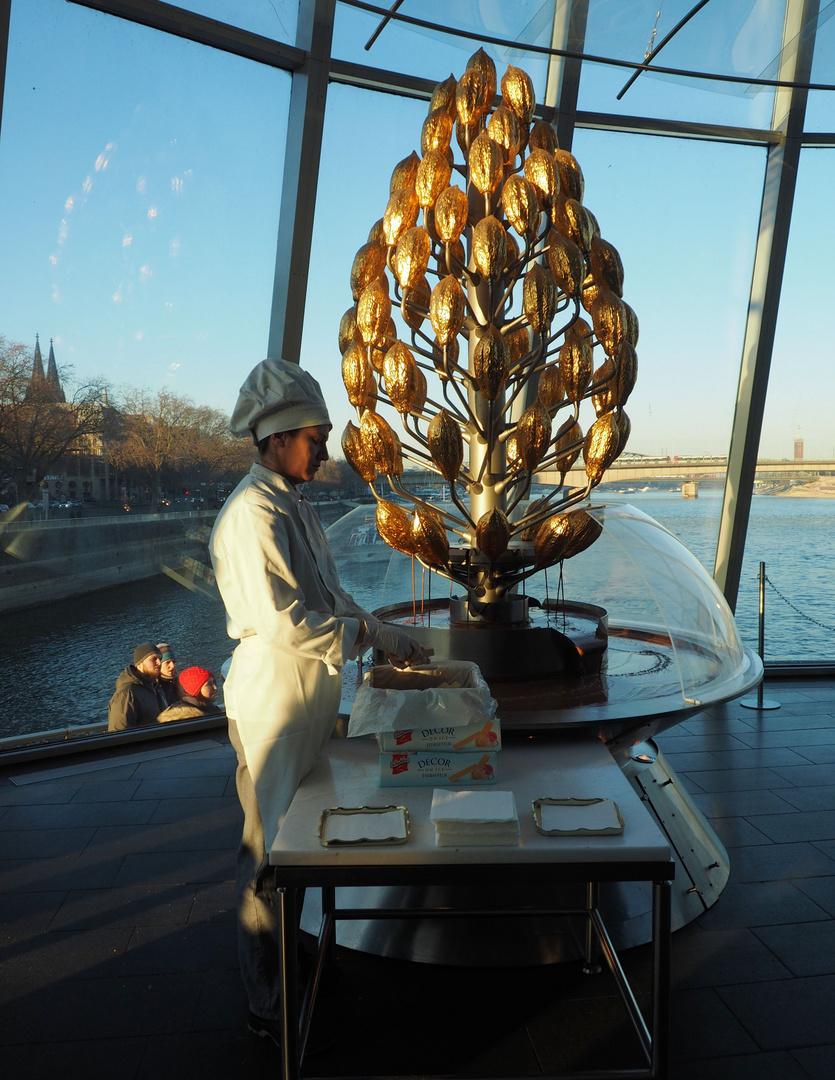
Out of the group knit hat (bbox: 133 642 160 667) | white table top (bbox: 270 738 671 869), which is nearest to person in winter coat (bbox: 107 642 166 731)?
knit hat (bbox: 133 642 160 667)

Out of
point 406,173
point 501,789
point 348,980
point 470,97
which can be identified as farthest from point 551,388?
point 348,980

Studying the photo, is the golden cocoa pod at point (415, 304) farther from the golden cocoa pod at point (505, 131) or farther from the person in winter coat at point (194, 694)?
the person in winter coat at point (194, 694)

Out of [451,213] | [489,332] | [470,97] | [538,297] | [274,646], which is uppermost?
[470,97]

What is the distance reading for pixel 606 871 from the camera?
143cm

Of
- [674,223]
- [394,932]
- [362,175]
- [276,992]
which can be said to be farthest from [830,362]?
[276,992]

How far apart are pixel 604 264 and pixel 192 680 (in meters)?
3.04

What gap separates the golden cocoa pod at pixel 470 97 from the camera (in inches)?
103

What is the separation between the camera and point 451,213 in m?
2.50

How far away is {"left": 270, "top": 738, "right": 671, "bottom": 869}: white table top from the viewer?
144cm

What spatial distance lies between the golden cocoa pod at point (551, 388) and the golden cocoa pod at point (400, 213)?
2.04 feet

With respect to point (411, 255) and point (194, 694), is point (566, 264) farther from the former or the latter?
point (194, 694)

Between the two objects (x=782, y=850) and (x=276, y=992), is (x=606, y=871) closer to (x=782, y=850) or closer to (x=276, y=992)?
(x=276, y=992)

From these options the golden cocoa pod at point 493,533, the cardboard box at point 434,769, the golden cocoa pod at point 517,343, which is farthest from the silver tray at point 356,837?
the golden cocoa pod at point 517,343

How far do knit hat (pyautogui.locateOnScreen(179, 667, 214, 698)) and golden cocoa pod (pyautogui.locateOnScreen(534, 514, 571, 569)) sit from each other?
8.29 feet
